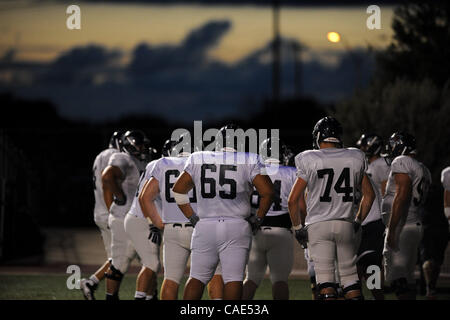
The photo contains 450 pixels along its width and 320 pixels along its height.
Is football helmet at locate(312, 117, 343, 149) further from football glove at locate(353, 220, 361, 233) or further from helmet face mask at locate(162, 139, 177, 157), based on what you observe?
helmet face mask at locate(162, 139, 177, 157)

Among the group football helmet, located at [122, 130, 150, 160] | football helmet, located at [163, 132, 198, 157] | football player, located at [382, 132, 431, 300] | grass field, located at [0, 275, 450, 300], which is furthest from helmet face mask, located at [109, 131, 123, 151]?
football player, located at [382, 132, 431, 300]

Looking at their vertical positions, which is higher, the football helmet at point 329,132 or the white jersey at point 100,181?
the football helmet at point 329,132

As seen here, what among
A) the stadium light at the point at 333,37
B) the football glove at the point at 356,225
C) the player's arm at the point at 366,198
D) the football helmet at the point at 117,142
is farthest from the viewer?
the stadium light at the point at 333,37

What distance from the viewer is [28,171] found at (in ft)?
57.0

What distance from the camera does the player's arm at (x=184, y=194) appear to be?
8742 millimetres

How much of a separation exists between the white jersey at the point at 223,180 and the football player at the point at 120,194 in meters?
2.61

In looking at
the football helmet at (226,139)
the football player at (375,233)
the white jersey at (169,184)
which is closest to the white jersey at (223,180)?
the football helmet at (226,139)

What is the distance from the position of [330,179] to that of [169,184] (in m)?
1.83

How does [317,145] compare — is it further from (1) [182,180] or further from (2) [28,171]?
(2) [28,171]

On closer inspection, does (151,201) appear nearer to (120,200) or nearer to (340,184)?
(120,200)

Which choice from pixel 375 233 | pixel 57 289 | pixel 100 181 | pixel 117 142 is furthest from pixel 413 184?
pixel 57 289

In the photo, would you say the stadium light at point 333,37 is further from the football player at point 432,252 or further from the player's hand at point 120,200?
the player's hand at point 120,200
